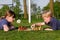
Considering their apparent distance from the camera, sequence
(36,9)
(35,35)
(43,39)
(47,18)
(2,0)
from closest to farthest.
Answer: (43,39)
(35,35)
(47,18)
(2,0)
(36,9)

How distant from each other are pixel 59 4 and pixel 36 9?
5.20 meters

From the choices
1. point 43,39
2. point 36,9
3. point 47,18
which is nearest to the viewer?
point 43,39

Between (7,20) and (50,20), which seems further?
(7,20)

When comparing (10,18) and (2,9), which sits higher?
(10,18)

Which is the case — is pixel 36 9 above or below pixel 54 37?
below

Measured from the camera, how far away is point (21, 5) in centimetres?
2323

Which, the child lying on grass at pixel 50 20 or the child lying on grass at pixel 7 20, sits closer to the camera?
the child lying on grass at pixel 50 20

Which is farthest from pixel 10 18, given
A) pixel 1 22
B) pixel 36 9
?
pixel 36 9

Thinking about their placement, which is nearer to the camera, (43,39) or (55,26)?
(43,39)

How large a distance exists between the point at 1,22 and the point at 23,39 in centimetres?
145

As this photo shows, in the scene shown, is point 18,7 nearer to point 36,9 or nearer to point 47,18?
point 36,9

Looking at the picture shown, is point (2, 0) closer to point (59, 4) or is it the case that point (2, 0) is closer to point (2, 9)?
point (2, 9)

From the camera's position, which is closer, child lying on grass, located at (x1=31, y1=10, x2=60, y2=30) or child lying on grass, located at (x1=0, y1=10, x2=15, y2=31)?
child lying on grass, located at (x1=31, y1=10, x2=60, y2=30)

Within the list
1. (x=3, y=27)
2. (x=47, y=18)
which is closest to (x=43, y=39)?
(x=47, y=18)
